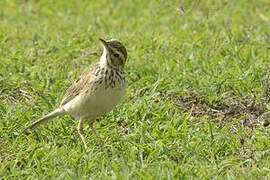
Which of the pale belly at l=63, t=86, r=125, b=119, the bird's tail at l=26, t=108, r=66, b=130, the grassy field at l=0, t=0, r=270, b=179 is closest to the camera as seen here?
the grassy field at l=0, t=0, r=270, b=179

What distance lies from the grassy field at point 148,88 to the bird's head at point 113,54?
2.15ft

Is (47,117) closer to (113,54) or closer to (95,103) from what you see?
(95,103)

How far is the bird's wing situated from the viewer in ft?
27.4

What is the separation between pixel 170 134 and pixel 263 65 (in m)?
2.31

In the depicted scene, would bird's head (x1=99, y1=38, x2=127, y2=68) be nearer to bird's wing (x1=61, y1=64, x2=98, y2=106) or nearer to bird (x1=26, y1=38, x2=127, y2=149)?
bird (x1=26, y1=38, x2=127, y2=149)

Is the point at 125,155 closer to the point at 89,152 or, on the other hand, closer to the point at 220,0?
the point at 89,152

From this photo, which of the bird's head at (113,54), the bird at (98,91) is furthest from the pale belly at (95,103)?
the bird's head at (113,54)

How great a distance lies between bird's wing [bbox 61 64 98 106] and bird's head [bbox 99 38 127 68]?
134 millimetres

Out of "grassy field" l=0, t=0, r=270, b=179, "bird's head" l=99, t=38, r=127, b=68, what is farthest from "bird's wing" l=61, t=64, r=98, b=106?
"grassy field" l=0, t=0, r=270, b=179

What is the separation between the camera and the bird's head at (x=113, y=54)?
838cm

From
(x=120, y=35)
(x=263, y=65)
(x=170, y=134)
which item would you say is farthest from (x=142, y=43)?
(x=170, y=134)

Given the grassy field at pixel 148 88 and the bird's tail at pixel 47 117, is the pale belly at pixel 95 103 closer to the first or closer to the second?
the bird's tail at pixel 47 117

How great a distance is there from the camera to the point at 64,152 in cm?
807

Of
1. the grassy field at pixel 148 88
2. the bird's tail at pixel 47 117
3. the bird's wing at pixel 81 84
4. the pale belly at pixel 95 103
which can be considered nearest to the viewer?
the grassy field at pixel 148 88
